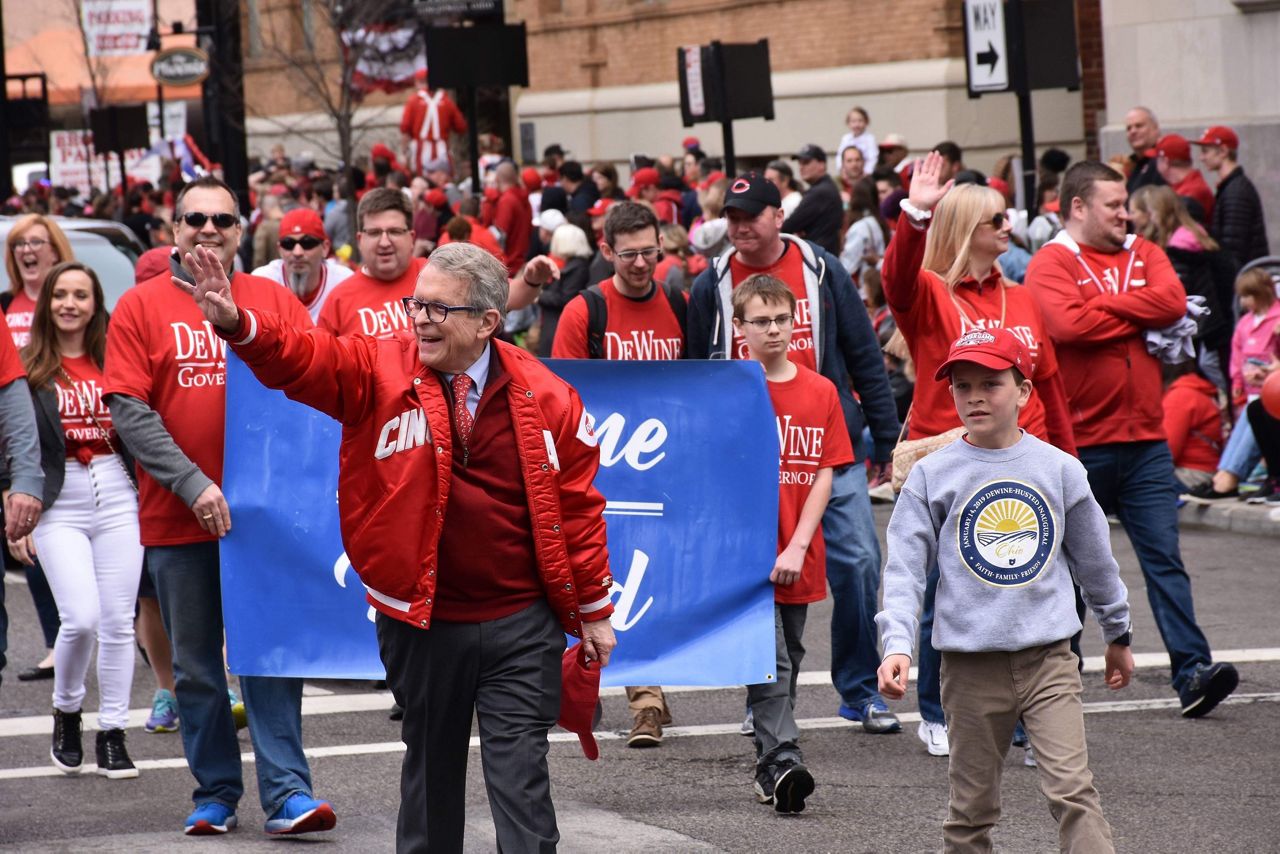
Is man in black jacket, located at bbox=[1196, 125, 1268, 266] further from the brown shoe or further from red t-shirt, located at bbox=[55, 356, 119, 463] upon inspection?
red t-shirt, located at bbox=[55, 356, 119, 463]

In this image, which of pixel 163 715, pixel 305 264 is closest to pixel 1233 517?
pixel 305 264

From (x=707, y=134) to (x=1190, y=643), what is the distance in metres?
21.5

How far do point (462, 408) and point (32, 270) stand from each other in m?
4.38

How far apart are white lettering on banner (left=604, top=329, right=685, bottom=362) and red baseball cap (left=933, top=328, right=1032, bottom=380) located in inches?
107

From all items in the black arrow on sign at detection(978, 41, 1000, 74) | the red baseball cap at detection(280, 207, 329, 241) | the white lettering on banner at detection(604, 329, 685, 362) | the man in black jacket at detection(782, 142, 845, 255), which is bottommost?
the white lettering on banner at detection(604, 329, 685, 362)

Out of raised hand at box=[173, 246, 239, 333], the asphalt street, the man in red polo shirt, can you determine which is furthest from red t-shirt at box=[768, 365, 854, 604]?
the man in red polo shirt

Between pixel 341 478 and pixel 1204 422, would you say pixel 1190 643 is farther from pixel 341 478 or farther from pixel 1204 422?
pixel 1204 422

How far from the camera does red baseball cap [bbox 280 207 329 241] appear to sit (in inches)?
316

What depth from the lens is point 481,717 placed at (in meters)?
5.16

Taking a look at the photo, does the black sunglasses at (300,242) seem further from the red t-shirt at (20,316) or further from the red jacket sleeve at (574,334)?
the red t-shirt at (20,316)

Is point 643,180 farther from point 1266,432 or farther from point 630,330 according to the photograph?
point 630,330

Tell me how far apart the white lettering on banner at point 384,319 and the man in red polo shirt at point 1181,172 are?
382 inches

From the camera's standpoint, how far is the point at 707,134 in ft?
94.4

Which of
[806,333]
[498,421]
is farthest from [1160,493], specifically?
[498,421]
